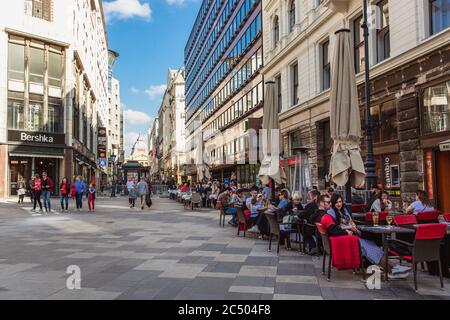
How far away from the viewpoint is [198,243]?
11141mm

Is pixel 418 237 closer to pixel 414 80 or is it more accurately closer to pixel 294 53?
pixel 414 80

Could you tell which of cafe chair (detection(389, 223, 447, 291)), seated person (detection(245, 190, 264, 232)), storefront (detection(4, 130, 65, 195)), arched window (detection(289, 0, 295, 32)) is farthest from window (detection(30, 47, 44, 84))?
cafe chair (detection(389, 223, 447, 291))

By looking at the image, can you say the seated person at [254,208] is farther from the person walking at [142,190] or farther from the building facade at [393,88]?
the person walking at [142,190]

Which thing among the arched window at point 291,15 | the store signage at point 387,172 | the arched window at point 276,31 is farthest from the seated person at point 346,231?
the arched window at point 276,31

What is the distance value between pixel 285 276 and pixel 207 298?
6.34ft

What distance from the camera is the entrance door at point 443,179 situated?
45.1 feet

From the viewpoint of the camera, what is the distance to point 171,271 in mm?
7637

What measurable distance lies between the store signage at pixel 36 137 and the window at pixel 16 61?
456 centimetres

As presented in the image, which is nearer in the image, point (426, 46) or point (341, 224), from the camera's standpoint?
point (341, 224)

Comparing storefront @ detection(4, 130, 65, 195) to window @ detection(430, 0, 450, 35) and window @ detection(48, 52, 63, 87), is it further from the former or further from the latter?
window @ detection(430, 0, 450, 35)

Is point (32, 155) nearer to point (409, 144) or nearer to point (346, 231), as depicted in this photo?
point (409, 144)

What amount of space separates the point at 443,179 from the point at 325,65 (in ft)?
38.1

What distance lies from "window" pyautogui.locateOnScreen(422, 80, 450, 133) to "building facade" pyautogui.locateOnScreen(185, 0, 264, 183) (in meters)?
17.2
